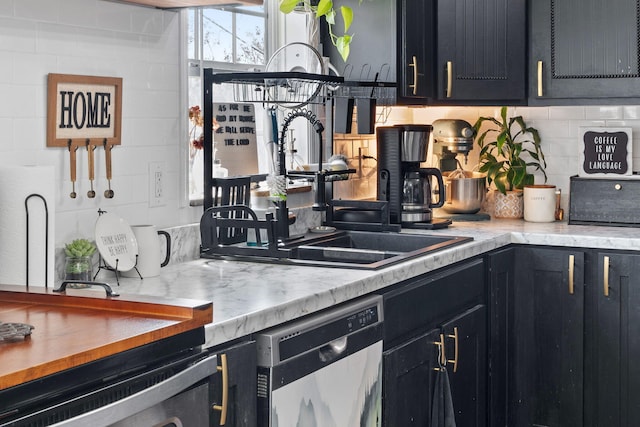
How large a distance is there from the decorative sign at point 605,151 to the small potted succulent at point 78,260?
2572mm

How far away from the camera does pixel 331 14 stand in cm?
357

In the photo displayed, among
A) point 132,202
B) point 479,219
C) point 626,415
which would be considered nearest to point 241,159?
point 132,202

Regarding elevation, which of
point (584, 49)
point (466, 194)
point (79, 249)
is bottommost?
point (79, 249)

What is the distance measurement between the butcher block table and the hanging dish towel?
54.9 inches

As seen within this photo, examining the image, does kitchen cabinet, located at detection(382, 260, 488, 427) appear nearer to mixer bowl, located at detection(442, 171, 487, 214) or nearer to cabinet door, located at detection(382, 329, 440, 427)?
cabinet door, located at detection(382, 329, 440, 427)

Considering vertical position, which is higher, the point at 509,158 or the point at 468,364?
the point at 509,158

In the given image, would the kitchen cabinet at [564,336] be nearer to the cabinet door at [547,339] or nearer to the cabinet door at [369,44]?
the cabinet door at [547,339]

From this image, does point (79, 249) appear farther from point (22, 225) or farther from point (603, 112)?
point (603, 112)

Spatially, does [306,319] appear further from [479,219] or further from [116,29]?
[479,219]

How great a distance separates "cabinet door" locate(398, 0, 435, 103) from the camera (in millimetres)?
4035

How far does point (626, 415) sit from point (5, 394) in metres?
2.98

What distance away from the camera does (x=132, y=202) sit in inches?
119

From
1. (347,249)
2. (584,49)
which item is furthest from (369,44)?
(347,249)

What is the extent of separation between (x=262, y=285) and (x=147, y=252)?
1.26ft
